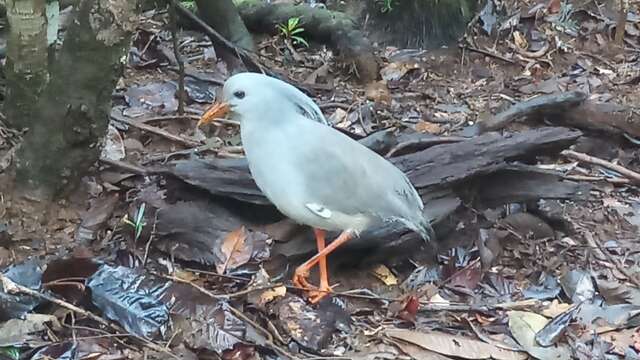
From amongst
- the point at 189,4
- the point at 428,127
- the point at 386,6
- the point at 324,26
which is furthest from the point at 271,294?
the point at 189,4

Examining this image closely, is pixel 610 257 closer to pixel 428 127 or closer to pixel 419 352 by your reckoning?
pixel 419 352

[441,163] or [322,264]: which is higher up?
[441,163]

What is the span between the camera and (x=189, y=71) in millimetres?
5180

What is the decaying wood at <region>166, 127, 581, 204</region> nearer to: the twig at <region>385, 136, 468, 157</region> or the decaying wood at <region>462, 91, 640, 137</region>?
the twig at <region>385, 136, 468, 157</region>

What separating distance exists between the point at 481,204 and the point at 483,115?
1212 millimetres

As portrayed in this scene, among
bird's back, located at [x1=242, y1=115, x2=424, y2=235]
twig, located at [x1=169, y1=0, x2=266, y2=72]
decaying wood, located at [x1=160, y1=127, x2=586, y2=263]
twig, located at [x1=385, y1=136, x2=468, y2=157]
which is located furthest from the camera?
twig, located at [x1=169, y1=0, x2=266, y2=72]

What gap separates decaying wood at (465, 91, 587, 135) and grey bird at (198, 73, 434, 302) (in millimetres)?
1249

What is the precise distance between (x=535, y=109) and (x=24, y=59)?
2.28 m

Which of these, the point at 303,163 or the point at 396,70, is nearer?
the point at 303,163

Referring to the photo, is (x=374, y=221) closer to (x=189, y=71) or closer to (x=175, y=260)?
(x=175, y=260)

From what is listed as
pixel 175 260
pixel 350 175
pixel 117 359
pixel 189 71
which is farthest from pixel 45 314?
pixel 189 71

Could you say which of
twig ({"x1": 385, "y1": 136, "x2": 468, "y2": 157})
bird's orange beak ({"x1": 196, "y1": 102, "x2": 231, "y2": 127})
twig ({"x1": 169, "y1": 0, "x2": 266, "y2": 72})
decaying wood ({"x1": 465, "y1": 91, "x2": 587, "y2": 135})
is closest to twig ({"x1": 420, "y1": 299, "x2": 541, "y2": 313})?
twig ({"x1": 385, "y1": 136, "x2": 468, "y2": 157})

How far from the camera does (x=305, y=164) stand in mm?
2994

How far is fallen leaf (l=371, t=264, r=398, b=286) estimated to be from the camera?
3.49 metres
